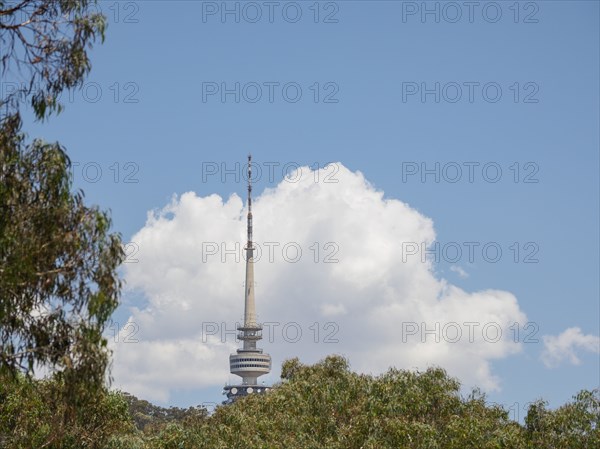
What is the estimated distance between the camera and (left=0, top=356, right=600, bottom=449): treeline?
47.0m

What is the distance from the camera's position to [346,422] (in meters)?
53.3

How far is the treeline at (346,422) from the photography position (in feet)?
154

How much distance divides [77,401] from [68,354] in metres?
2.18

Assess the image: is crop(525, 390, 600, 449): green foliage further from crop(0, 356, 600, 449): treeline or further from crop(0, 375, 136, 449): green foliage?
crop(0, 375, 136, 449): green foliage

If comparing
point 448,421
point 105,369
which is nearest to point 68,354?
point 105,369

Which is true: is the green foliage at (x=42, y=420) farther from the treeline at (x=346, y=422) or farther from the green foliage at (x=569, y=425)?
the green foliage at (x=569, y=425)

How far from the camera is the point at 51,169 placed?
25250mm

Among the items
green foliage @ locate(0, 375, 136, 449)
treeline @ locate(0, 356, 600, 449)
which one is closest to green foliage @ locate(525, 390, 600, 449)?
treeline @ locate(0, 356, 600, 449)

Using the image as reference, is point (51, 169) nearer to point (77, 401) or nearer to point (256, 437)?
point (77, 401)

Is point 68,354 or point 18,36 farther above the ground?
point 18,36

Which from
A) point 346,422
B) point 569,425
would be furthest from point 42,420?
point 569,425

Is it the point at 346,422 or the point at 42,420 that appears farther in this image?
the point at 346,422

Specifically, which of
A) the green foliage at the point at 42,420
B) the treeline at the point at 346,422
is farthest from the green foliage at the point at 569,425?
the green foliage at the point at 42,420

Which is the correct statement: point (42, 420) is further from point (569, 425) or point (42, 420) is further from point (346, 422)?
point (569, 425)
